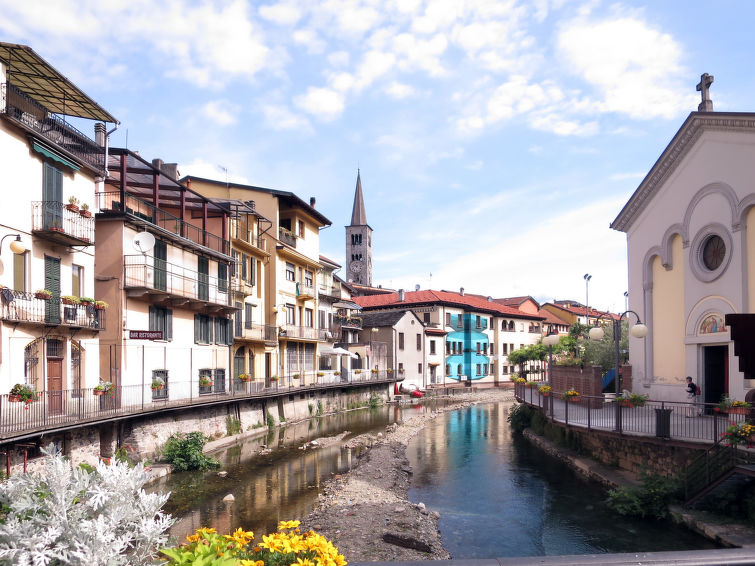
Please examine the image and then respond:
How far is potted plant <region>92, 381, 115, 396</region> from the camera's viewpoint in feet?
67.4

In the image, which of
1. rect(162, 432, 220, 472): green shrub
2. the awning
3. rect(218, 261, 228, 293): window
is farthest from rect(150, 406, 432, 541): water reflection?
the awning

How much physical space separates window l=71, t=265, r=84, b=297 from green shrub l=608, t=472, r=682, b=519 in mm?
19446

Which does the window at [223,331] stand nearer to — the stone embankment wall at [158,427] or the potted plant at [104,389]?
the stone embankment wall at [158,427]

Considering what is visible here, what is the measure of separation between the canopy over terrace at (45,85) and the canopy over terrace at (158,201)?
201 centimetres

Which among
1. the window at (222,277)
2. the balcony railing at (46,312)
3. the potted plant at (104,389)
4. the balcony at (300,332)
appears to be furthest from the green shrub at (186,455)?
the balcony at (300,332)

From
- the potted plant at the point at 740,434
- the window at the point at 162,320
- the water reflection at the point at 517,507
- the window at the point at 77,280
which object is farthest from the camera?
the window at the point at 162,320

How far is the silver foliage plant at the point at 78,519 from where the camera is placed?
3.94 m

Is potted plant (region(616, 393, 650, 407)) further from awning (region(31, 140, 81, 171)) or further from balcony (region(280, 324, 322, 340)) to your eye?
balcony (region(280, 324, 322, 340))

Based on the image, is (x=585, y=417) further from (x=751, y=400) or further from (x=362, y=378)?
(x=362, y=378)

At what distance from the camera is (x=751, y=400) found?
18.5 metres

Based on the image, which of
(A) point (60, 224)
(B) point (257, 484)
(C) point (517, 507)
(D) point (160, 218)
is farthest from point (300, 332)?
(C) point (517, 507)

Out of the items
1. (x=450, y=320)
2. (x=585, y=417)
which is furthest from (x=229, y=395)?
(x=450, y=320)

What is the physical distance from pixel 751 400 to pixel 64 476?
1991 centimetres

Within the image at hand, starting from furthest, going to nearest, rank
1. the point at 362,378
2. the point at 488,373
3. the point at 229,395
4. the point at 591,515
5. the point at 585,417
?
the point at 488,373
the point at 362,378
the point at 229,395
the point at 585,417
the point at 591,515
